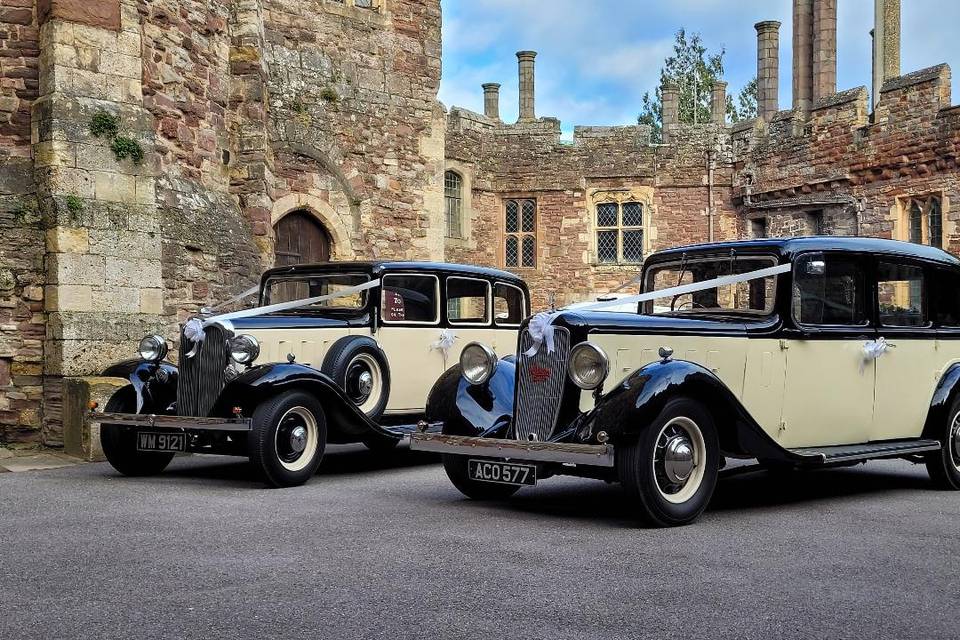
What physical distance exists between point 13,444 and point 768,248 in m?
7.56

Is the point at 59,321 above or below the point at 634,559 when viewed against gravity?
above

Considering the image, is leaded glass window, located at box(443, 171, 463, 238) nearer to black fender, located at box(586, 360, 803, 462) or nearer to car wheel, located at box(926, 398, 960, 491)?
car wheel, located at box(926, 398, 960, 491)

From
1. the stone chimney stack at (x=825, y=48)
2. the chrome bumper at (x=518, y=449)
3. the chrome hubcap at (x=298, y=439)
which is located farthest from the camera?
the stone chimney stack at (x=825, y=48)

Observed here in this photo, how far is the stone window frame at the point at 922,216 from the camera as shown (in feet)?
68.4

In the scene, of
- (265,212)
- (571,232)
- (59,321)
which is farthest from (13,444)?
(571,232)

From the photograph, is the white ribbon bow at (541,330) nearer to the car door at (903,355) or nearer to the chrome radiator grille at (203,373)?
the car door at (903,355)

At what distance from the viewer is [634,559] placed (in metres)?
5.29

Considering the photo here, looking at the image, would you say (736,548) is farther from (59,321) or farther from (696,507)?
(59,321)

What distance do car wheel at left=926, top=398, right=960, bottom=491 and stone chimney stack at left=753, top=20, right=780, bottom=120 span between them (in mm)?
22261

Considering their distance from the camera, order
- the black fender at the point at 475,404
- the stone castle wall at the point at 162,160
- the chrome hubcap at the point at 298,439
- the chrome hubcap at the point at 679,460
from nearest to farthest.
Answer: the chrome hubcap at the point at 679,460 → the black fender at the point at 475,404 → the chrome hubcap at the point at 298,439 → the stone castle wall at the point at 162,160

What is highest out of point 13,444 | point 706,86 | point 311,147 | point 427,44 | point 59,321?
point 706,86

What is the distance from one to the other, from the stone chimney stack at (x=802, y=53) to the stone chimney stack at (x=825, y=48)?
1.22 ft

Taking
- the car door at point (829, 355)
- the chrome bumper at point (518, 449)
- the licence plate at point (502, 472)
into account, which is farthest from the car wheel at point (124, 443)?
the car door at point (829, 355)

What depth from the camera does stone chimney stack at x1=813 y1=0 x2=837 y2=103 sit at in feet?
89.1
